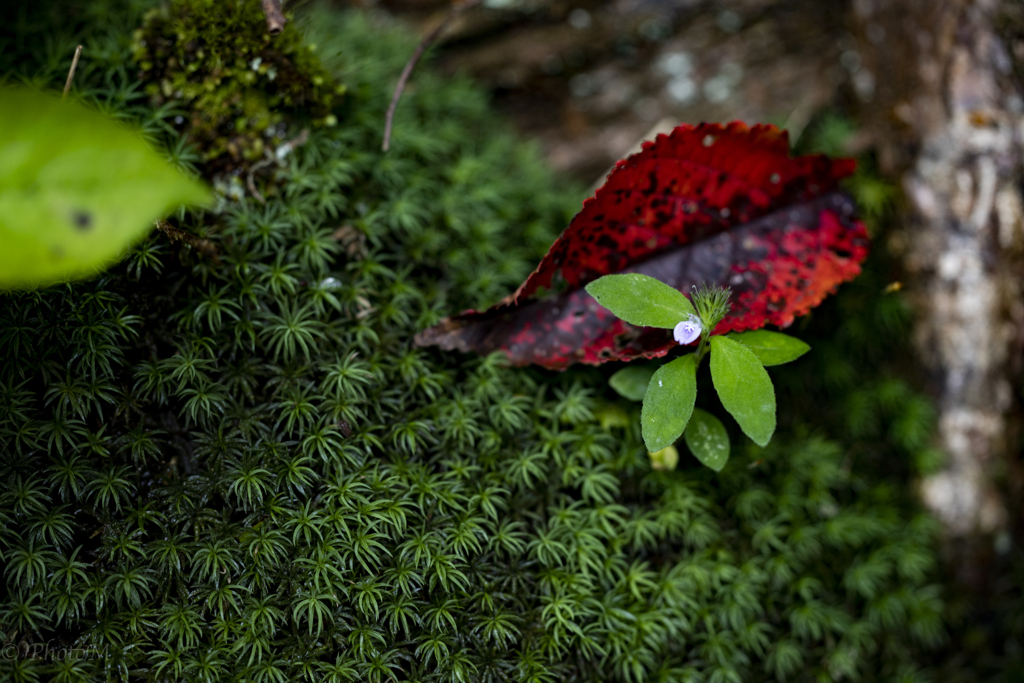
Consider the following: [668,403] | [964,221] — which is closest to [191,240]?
[668,403]

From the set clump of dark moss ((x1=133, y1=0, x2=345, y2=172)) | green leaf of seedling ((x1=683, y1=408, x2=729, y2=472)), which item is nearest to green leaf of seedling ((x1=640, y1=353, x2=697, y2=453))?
green leaf of seedling ((x1=683, y1=408, x2=729, y2=472))

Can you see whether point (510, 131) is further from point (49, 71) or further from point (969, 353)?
point (969, 353)

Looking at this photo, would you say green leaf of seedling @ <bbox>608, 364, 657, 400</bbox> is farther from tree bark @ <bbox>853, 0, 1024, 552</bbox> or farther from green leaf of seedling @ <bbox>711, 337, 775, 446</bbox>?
tree bark @ <bbox>853, 0, 1024, 552</bbox>

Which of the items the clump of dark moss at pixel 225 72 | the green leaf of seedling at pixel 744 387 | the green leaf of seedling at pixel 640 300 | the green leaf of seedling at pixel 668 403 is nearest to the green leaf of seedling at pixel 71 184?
the clump of dark moss at pixel 225 72

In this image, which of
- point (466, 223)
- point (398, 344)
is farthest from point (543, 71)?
point (398, 344)

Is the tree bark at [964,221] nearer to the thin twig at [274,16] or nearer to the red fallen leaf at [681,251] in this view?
the red fallen leaf at [681,251]

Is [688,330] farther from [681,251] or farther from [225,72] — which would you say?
[225,72]
